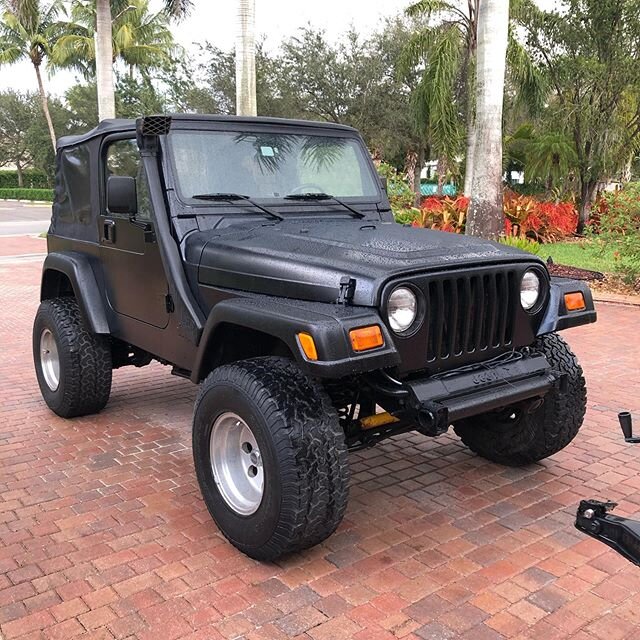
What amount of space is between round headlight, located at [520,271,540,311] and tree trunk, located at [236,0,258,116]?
29.6ft

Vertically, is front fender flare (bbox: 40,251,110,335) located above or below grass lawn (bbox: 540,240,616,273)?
above

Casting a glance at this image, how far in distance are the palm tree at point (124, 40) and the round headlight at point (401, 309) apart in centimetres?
2621

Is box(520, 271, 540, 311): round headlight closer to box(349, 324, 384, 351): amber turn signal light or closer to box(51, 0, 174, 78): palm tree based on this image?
box(349, 324, 384, 351): amber turn signal light

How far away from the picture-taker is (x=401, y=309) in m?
2.86

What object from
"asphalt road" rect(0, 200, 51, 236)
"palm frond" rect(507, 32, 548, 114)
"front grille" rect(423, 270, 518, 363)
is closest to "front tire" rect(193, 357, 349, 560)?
"front grille" rect(423, 270, 518, 363)

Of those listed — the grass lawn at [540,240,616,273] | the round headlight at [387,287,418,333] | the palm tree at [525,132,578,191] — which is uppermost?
the palm tree at [525,132,578,191]

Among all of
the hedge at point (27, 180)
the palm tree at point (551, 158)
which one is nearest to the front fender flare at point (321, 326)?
the palm tree at point (551, 158)

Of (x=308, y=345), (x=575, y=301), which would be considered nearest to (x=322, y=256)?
(x=308, y=345)

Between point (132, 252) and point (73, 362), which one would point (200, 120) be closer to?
point (132, 252)

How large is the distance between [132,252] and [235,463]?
149cm

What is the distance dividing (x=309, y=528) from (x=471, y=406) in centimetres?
86

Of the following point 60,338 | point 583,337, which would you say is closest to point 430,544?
point 60,338

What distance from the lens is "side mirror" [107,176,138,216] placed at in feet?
12.1

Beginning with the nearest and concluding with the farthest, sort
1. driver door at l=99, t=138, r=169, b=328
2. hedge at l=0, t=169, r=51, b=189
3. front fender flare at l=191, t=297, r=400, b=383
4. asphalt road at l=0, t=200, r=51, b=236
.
Answer: front fender flare at l=191, t=297, r=400, b=383, driver door at l=99, t=138, r=169, b=328, asphalt road at l=0, t=200, r=51, b=236, hedge at l=0, t=169, r=51, b=189
